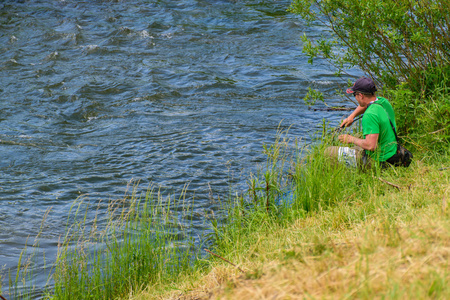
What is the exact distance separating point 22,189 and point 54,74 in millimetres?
6391

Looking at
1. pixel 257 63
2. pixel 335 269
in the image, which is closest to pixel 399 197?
pixel 335 269

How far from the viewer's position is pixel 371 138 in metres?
6.10

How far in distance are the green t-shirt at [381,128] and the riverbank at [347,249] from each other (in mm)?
376

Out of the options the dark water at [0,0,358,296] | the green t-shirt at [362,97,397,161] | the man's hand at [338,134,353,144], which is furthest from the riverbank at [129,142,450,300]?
the dark water at [0,0,358,296]

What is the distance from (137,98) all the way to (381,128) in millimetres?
6823

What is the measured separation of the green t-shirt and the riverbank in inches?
14.8

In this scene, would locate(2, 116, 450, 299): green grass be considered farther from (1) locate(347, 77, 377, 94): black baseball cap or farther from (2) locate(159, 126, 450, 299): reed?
(1) locate(347, 77, 377, 94): black baseball cap

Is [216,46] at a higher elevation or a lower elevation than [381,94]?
lower

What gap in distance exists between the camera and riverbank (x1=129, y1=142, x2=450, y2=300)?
2.77 m

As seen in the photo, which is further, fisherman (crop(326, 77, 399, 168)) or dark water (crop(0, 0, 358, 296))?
dark water (crop(0, 0, 358, 296))

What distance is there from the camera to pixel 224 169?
26.3ft

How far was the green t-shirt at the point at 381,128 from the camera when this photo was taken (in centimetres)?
605

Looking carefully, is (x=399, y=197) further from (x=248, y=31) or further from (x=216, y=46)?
(x=248, y=31)

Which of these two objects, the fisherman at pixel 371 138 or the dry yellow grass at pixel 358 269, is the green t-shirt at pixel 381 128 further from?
the dry yellow grass at pixel 358 269
